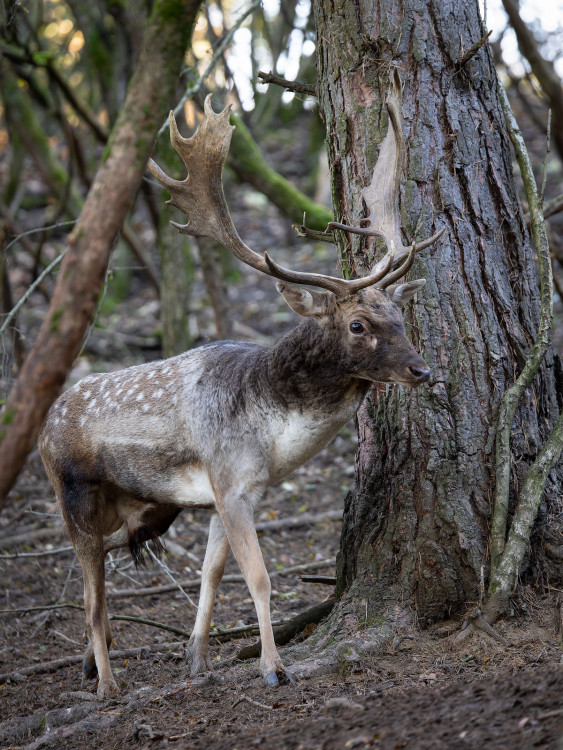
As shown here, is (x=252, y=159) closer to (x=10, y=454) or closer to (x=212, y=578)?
(x=212, y=578)

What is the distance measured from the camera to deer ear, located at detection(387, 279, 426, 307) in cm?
532

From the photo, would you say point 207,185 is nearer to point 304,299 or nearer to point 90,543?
point 304,299

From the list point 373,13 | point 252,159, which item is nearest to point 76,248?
point 373,13

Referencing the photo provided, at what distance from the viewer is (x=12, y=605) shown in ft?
26.3

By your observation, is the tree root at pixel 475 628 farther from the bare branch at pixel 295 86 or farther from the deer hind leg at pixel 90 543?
the bare branch at pixel 295 86

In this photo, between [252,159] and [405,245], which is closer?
[405,245]

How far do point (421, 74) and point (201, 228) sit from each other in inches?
73.1

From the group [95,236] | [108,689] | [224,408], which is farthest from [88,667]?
[95,236]

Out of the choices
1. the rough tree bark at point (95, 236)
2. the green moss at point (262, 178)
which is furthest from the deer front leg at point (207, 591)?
the green moss at point (262, 178)

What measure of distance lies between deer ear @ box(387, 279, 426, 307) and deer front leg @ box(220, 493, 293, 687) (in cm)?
171

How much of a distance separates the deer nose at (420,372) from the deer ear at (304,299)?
78 cm

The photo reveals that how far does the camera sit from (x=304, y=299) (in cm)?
537

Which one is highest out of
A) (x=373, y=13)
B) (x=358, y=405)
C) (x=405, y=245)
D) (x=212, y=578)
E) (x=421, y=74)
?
(x=373, y=13)

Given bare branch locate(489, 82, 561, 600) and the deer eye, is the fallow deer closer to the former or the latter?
the deer eye
